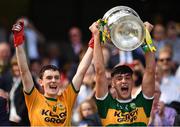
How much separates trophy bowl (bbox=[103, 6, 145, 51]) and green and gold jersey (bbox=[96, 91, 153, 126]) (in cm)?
80

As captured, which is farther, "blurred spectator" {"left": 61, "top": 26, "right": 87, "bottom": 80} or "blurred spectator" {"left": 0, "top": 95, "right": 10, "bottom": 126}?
"blurred spectator" {"left": 61, "top": 26, "right": 87, "bottom": 80}

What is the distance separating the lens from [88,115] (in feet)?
37.7

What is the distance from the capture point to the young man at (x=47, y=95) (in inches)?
367

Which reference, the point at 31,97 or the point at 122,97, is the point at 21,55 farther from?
the point at 122,97

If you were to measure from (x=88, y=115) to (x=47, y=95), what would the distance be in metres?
2.02

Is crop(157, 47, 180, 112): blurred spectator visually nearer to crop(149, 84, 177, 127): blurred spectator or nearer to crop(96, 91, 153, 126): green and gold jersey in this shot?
crop(149, 84, 177, 127): blurred spectator

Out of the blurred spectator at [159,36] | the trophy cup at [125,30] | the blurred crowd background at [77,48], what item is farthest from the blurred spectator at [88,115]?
the blurred spectator at [159,36]

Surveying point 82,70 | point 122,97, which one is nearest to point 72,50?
point 82,70

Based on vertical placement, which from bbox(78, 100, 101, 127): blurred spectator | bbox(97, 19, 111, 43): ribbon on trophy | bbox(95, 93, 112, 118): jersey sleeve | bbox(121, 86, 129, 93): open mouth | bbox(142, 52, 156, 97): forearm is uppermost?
bbox(97, 19, 111, 43): ribbon on trophy

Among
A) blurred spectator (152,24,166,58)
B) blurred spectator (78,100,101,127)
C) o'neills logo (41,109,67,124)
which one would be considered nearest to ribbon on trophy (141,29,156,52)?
o'neills logo (41,109,67,124)

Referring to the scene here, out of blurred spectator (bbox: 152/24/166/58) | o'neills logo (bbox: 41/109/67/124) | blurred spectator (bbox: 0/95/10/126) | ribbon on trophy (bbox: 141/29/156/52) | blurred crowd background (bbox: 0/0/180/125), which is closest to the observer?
ribbon on trophy (bbox: 141/29/156/52)

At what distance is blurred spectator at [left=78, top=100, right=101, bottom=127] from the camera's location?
11375 mm

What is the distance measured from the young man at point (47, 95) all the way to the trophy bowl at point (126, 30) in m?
0.63

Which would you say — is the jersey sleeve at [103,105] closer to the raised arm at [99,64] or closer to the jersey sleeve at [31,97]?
the raised arm at [99,64]
